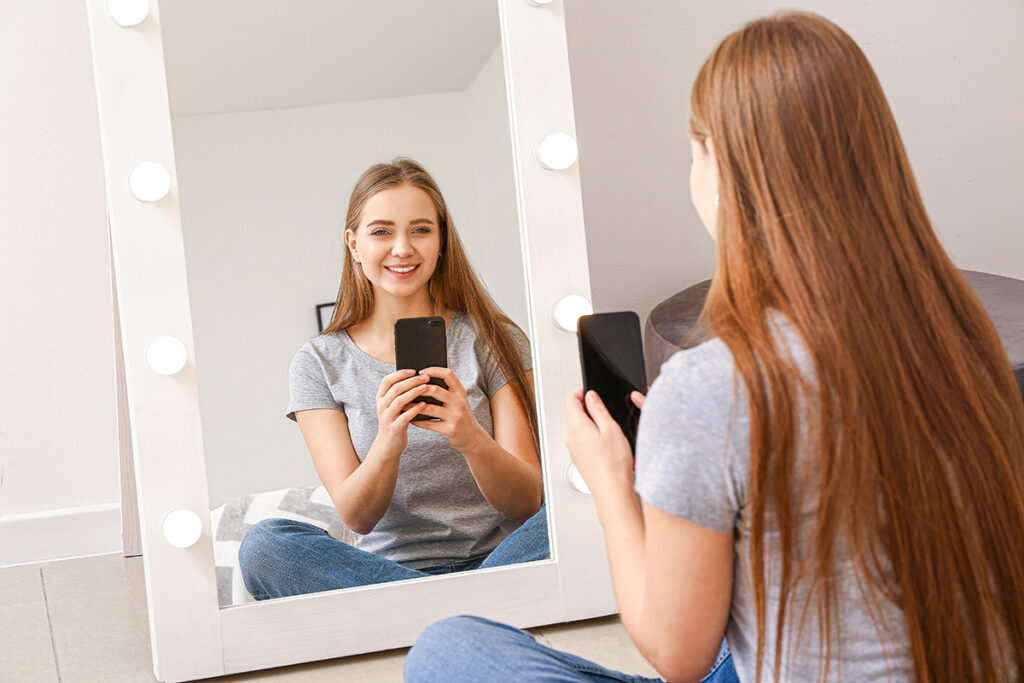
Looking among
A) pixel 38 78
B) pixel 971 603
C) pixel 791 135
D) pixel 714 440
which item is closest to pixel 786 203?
pixel 791 135

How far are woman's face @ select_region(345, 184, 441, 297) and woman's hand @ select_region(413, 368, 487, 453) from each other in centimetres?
12

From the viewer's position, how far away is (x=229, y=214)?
1.13 meters

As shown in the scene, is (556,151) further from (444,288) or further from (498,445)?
(498,445)

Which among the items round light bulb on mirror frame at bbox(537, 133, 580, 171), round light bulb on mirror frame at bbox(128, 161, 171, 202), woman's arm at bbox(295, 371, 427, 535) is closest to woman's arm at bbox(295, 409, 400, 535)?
woman's arm at bbox(295, 371, 427, 535)

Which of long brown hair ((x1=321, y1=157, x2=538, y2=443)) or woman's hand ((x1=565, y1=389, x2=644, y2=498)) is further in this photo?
long brown hair ((x1=321, y1=157, x2=538, y2=443))

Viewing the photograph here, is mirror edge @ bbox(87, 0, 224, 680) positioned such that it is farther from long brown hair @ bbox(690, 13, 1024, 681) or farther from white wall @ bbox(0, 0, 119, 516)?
long brown hair @ bbox(690, 13, 1024, 681)

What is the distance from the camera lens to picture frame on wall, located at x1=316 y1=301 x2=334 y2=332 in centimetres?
116

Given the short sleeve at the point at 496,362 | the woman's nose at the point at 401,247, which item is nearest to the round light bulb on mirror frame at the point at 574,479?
the short sleeve at the point at 496,362

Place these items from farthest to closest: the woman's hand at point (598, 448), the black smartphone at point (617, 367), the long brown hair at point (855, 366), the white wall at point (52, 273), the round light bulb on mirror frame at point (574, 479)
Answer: the white wall at point (52, 273) < the round light bulb on mirror frame at point (574, 479) < the black smartphone at point (617, 367) < the woman's hand at point (598, 448) < the long brown hair at point (855, 366)

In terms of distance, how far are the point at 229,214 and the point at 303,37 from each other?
0.25 m

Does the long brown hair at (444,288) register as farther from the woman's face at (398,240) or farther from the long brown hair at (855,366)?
the long brown hair at (855,366)

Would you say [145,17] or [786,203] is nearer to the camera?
[786,203]

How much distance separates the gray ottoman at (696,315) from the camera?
124 cm

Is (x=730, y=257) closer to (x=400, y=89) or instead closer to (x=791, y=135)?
(x=791, y=135)
